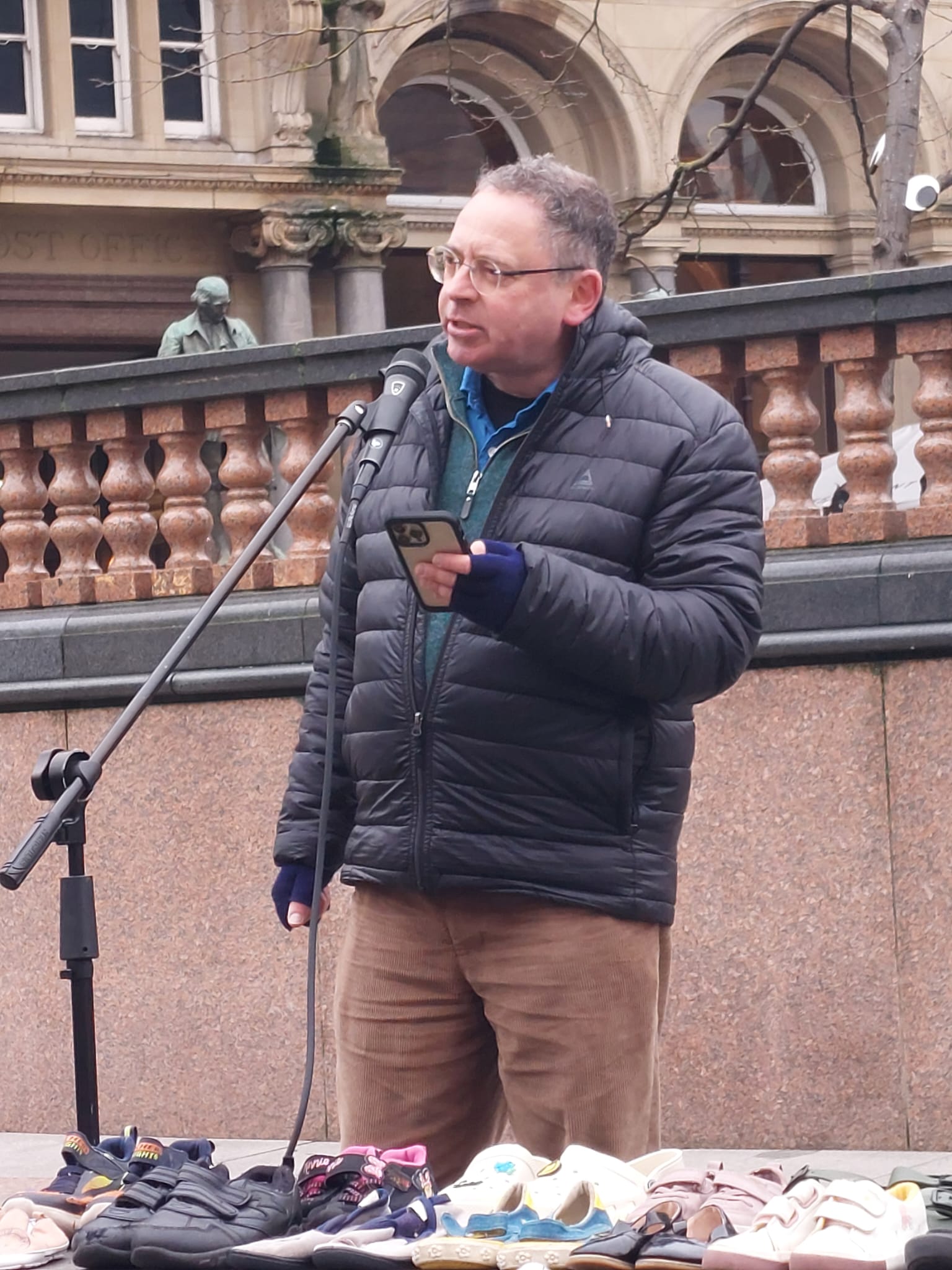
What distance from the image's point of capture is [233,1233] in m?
2.68

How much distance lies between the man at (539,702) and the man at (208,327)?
853cm

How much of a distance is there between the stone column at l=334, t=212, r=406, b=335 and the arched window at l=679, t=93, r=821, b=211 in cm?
393

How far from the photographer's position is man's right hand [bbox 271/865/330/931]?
373 cm

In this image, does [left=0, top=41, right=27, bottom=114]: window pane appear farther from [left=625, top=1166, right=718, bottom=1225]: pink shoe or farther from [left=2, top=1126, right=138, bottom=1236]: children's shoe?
[left=625, top=1166, right=718, bottom=1225]: pink shoe

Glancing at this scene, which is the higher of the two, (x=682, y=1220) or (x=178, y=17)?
(x=178, y=17)

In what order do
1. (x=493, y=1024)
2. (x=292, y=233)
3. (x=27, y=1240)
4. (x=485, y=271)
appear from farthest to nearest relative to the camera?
(x=292, y=233)
(x=493, y=1024)
(x=485, y=271)
(x=27, y=1240)

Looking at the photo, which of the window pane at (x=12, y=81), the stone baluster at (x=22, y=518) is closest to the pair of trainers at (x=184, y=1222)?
the stone baluster at (x=22, y=518)

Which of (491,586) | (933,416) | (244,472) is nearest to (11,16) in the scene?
(244,472)

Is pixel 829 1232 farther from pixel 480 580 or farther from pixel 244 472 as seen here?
pixel 244 472

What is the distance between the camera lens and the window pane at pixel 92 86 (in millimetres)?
18344

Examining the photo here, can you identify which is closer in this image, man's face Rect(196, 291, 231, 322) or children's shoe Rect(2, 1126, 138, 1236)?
children's shoe Rect(2, 1126, 138, 1236)

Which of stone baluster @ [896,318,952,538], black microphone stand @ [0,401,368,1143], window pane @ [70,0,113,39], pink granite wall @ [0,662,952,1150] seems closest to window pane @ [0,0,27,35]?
window pane @ [70,0,113,39]

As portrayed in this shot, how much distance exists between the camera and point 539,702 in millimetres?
3414

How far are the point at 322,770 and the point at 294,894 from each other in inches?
8.4
